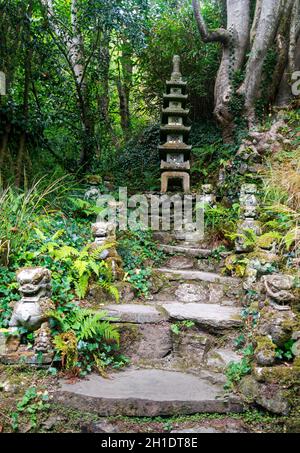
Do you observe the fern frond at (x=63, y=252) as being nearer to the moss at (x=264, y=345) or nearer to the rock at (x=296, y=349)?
the moss at (x=264, y=345)

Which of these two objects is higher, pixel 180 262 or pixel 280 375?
pixel 180 262

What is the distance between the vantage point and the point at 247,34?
828 centimetres

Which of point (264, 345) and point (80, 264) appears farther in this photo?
point (80, 264)

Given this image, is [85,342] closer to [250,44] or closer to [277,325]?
[277,325]

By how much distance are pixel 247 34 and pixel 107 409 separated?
8414 millimetres

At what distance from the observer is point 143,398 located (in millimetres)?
2609

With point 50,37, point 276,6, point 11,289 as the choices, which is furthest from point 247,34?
point 11,289

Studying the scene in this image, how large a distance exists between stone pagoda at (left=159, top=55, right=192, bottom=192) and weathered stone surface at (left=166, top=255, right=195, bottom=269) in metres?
2.10

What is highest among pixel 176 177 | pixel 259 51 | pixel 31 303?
pixel 259 51

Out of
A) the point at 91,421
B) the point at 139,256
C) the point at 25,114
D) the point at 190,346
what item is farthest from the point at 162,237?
the point at 91,421

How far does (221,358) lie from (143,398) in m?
0.94

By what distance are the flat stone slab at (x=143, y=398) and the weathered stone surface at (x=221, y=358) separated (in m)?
0.32

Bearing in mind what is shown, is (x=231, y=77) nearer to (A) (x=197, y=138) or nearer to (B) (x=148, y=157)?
(A) (x=197, y=138)

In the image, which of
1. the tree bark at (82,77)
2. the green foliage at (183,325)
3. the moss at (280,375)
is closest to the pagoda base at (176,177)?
the tree bark at (82,77)
